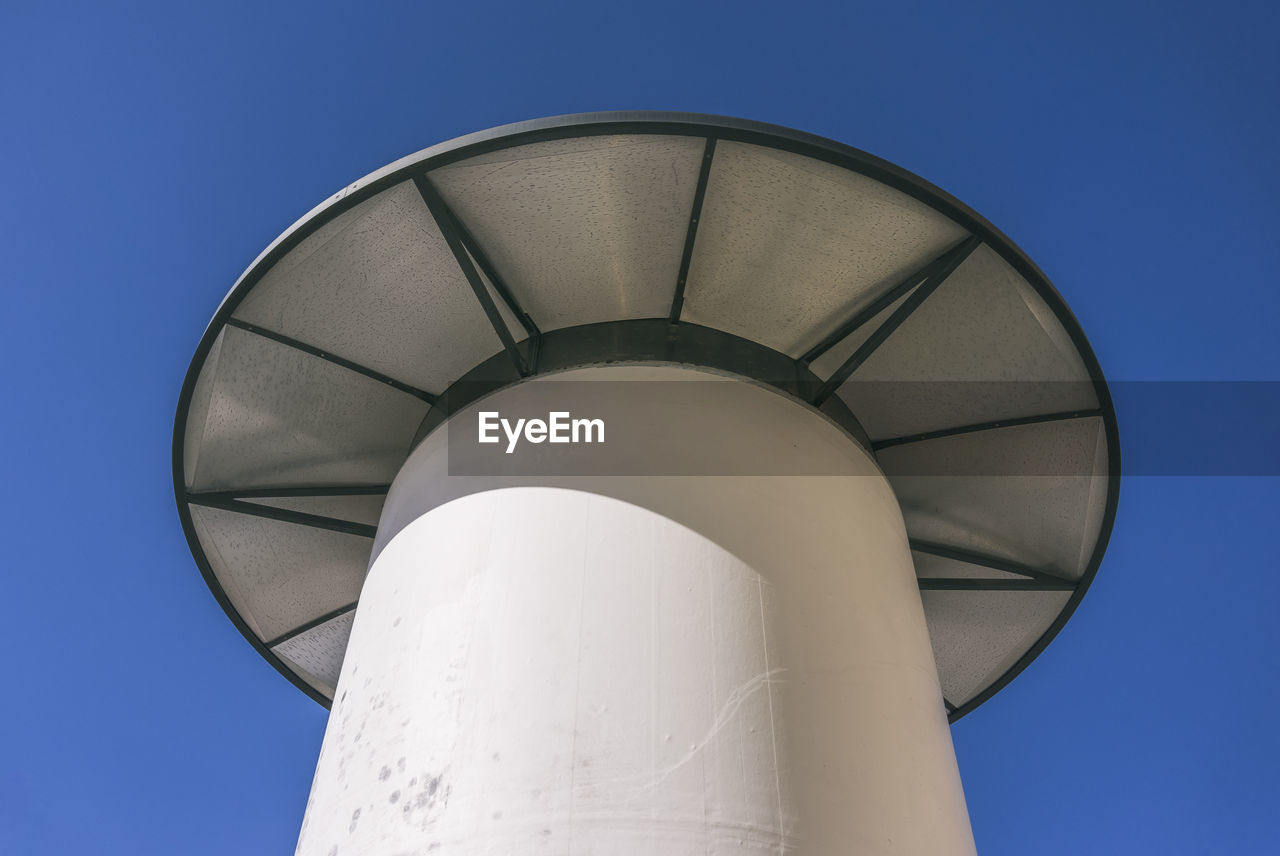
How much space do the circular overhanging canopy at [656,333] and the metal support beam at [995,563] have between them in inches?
0.8

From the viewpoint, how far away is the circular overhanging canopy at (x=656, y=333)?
6.43 meters

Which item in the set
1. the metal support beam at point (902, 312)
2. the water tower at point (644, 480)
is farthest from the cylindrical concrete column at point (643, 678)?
the metal support beam at point (902, 312)

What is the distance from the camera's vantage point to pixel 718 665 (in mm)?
5207

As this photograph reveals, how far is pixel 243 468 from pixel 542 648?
4.04 m

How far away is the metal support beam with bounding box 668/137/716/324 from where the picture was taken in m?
6.21

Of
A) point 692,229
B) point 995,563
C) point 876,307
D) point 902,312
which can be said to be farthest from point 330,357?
point 995,563

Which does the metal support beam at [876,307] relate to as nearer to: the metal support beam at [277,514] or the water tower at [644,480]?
the water tower at [644,480]

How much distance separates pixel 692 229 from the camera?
6742mm

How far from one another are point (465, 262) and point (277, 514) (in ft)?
9.53

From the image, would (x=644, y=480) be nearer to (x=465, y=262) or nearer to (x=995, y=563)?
(x=465, y=262)

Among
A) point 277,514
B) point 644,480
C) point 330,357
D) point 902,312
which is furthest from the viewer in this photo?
point 277,514

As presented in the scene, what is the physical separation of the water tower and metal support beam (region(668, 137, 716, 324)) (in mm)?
37

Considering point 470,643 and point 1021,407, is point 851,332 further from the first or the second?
point 470,643

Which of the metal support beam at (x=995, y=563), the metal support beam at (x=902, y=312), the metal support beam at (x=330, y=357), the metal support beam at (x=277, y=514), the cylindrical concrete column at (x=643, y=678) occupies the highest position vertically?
the metal support beam at (x=330, y=357)
